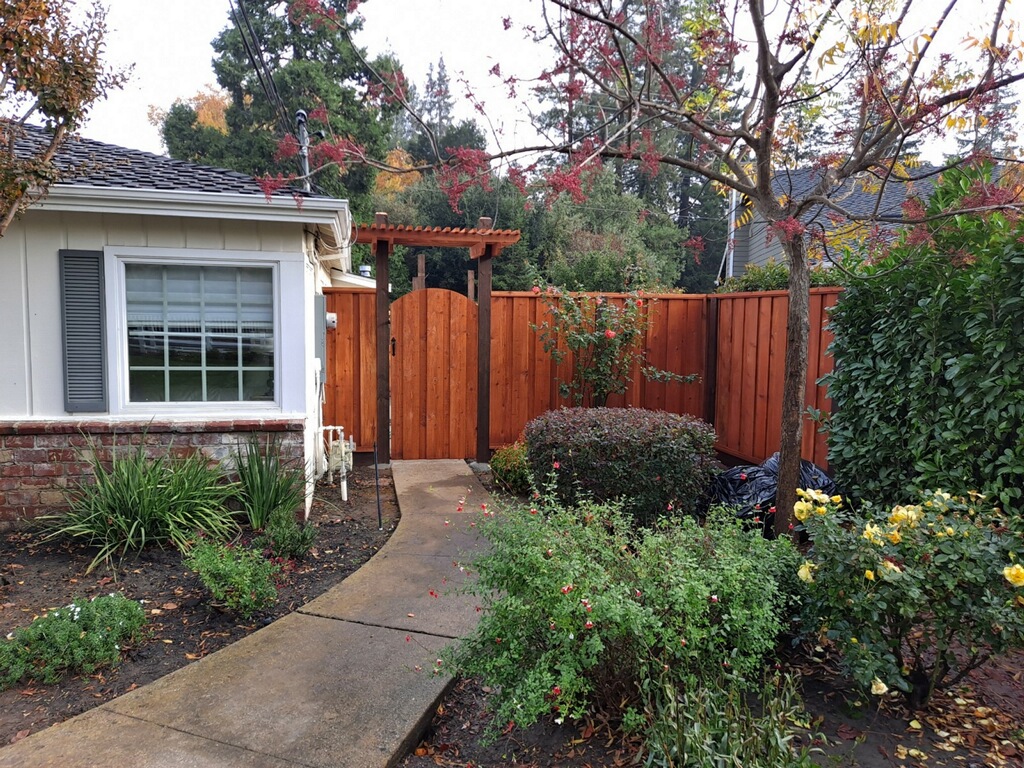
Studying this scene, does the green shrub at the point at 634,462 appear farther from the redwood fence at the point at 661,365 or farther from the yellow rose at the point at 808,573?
the yellow rose at the point at 808,573

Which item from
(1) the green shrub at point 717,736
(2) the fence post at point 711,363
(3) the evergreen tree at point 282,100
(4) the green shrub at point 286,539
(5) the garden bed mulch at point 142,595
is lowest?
(5) the garden bed mulch at point 142,595

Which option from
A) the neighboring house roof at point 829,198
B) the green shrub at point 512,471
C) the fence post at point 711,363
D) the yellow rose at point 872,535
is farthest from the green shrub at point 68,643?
the fence post at point 711,363

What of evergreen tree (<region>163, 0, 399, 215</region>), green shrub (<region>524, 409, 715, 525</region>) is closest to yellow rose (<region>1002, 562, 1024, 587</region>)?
green shrub (<region>524, 409, 715, 525</region>)

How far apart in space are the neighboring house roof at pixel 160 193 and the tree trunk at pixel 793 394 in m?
3.33

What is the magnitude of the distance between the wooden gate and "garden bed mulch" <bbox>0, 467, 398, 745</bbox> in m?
2.24

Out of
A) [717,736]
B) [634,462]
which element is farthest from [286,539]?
[717,736]

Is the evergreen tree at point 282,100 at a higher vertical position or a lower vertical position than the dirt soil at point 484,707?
higher

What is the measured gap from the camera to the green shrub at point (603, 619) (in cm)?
242

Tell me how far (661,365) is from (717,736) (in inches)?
242

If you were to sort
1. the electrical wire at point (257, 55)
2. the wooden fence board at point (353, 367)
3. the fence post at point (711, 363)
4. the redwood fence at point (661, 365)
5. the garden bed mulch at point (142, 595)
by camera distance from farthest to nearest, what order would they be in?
1. the fence post at point (711, 363)
2. the electrical wire at point (257, 55)
3. the wooden fence board at point (353, 367)
4. the redwood fence at point (661, 365)
5. the garden bed mulch at point (142, 595)

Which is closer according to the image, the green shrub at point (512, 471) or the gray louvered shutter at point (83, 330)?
the gray louvered shutter at point (83, 330)

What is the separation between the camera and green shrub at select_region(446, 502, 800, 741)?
242 centimetres

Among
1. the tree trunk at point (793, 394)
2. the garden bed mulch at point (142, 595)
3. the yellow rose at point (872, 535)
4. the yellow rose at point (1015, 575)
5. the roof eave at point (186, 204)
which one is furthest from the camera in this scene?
the roof eave at point (186, 204)

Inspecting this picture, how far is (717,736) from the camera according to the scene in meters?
2.25
